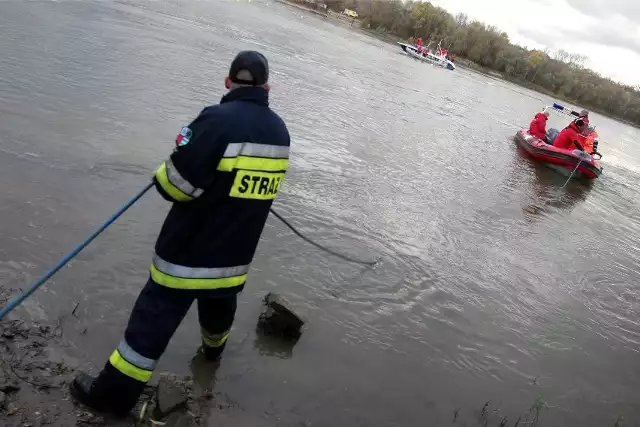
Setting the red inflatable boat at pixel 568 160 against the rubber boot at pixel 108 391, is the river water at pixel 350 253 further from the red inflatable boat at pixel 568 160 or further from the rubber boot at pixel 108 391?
the red inflatable boat at pixel 568 160

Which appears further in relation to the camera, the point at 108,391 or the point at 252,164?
the point at 108,391

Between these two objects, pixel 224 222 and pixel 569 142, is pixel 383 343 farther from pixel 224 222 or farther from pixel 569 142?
pixel 569 142

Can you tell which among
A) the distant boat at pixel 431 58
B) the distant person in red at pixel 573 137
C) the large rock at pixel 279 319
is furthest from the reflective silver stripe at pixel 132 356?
the distant boat at pixel 431 58

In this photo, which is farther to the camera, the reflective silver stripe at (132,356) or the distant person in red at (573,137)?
the distant person in red at (573,137)

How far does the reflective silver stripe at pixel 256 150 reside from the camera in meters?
2.95

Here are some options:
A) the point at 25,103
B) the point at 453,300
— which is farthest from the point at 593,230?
the point at 25,103

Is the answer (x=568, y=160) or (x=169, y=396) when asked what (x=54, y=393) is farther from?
(x=568, y=160)

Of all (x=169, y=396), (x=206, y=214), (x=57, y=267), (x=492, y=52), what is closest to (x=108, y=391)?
(x=169, y=396)

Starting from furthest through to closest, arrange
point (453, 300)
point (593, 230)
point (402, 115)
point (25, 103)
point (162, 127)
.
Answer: point (402, 115) → point (593, 230) → point (162, 127) → point (25, 103) → point (453, 300)

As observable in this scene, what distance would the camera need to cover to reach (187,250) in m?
3.14

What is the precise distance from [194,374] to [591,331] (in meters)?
5.22

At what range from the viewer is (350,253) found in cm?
682

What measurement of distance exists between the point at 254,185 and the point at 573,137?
1702 cm

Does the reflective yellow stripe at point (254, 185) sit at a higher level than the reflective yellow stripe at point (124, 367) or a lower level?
higher
